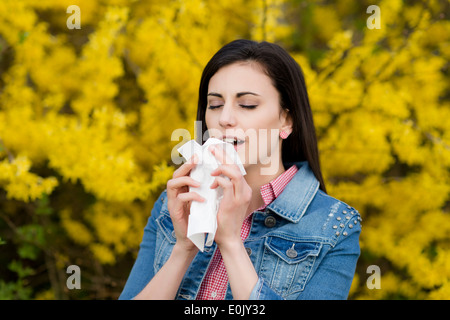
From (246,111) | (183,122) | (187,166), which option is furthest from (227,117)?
(183,122)

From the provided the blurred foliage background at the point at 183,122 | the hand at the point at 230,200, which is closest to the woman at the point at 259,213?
the hand at the point at 230,200

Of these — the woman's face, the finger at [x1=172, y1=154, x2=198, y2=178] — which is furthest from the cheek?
the finger at [x1=172, y1=154, x2=198, y2=178]

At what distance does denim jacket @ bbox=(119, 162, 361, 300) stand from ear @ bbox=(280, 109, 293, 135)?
0.17 metres

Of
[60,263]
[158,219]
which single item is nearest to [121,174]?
[158,219]

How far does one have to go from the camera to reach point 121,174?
2023mm

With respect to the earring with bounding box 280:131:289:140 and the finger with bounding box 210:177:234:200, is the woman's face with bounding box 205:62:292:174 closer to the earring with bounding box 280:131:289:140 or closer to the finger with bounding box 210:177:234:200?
the earring with bounding box 280:131:289:140

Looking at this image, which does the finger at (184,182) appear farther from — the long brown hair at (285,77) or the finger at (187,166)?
the long brown hair at (285,77)

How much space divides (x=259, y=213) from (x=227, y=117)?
388 mm

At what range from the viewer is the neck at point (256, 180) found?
1663 millimetres

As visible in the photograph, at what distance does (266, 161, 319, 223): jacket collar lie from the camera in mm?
1578

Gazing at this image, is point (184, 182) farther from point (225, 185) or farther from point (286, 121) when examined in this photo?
point (286, 121)

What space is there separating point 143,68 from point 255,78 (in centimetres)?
143

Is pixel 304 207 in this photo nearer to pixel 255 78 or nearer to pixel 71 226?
pixel 255 78

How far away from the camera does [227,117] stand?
4.90 feet
